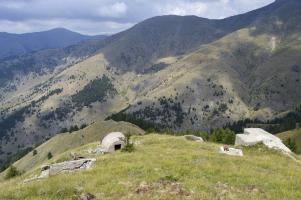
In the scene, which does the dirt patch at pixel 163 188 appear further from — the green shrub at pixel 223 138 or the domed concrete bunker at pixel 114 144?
the green shrub at pixel 223 138

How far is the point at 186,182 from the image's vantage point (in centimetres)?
3247

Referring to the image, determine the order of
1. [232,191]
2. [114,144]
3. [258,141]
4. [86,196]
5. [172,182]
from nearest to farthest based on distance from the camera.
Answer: [86,196], [232,191], [172,182], [114,144], [258,141]

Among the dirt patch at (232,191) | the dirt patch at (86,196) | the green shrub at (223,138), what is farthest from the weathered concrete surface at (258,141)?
the green shrub at (223,138)

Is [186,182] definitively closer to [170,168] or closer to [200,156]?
[170,168]

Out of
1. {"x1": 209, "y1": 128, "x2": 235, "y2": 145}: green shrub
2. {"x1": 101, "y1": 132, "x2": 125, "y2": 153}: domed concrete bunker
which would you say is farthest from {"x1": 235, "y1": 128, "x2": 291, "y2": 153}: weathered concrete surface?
{"x1": 209, "y1": 128, "x2": 235, "y2": 145}: green shrub

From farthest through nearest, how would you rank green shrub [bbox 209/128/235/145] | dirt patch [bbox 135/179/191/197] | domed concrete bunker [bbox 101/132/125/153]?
1. green shrub [bbox 209/128/235/145]
2. domed concrete bunker [bbox 101/132/125/153]
3. dirt patch [bbox 135/179/191/197]

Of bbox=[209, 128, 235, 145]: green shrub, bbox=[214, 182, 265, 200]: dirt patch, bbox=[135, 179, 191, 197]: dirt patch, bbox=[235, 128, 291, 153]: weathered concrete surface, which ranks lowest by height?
bbox=[209, 128, 235, 145]: green shrub

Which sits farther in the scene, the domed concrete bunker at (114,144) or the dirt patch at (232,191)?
the domed concrete bunker at (114,144)

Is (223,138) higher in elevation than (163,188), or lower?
lower

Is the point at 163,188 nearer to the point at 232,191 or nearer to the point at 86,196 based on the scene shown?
the point at 232,191

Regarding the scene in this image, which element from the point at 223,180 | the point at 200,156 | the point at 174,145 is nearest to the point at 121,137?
the point at 174,145

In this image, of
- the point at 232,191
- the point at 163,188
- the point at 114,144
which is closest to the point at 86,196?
the point at 163,188

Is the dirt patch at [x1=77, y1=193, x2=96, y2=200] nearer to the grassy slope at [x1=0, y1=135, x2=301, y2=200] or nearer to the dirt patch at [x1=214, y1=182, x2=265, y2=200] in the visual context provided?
the grassy slope at [x1=0, y1=135, x2=301, y2=200]

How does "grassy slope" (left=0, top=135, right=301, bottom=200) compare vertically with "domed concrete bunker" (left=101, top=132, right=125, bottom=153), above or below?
above
